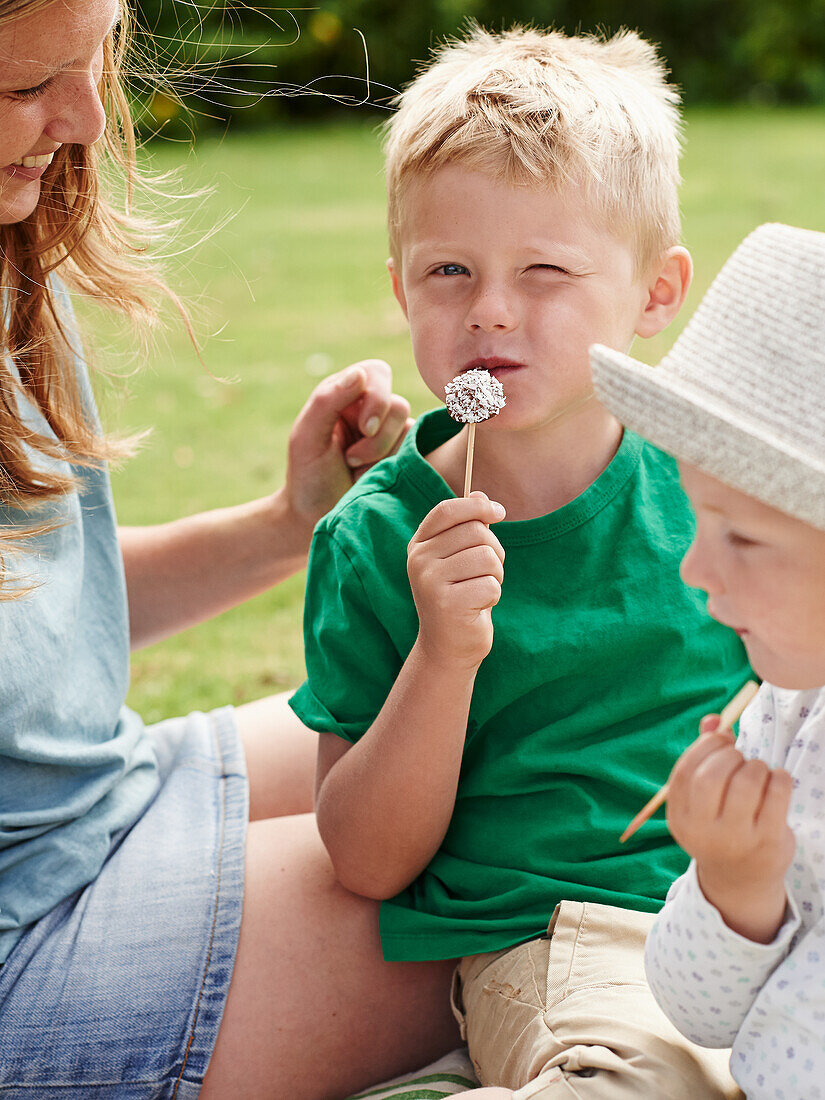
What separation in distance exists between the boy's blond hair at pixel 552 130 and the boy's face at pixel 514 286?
0.10 ft

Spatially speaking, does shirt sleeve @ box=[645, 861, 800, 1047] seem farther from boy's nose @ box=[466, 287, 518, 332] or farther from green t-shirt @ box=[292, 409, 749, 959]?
boy's nose @ box=[466, 287, 518, 332]

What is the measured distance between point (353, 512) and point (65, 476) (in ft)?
1.43

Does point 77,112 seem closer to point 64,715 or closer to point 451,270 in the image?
point 451,270

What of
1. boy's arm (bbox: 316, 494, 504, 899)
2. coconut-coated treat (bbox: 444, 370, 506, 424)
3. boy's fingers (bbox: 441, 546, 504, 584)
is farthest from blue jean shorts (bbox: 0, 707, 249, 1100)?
coconut-coated treat (bbox: 444, 370, 506, 424)

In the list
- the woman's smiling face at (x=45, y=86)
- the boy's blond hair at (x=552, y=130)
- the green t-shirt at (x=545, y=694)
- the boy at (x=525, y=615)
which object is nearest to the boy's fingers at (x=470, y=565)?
the boy at (x=525, y=615)

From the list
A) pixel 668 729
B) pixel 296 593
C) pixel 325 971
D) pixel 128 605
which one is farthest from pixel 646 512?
pixel 296 593

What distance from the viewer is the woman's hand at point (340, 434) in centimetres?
191

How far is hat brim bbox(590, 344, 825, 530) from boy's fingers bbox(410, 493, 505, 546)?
319 mm

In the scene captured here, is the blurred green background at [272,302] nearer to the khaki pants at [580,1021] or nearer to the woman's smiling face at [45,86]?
the woman's smiling face at [45,86]

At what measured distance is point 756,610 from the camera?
1.01 meters

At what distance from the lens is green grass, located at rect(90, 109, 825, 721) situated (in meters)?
3.20

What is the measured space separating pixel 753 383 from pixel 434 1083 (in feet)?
3.23

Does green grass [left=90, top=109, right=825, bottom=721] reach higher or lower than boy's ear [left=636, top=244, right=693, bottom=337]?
lower

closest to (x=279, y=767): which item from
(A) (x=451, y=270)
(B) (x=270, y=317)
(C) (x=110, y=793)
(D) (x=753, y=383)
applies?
(C) (x=110, y=793)
